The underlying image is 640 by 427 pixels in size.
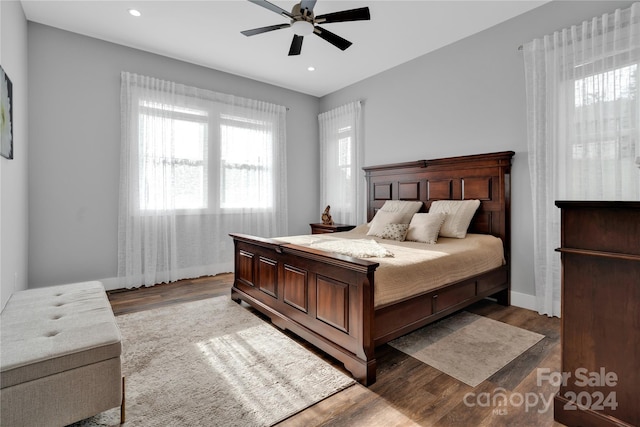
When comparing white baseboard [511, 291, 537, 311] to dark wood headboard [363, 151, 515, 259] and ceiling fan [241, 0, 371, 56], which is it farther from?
ceiling fan [241, 0, 371, 56]

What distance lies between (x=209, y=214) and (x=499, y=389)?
409 cm

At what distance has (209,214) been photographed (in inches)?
186

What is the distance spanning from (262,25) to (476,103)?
2.65 metres

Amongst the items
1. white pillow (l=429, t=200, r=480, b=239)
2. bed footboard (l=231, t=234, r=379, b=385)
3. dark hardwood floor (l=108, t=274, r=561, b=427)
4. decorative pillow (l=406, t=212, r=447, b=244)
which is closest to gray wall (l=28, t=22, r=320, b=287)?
bed footboard (l=231, t=234, r=379, b=385)

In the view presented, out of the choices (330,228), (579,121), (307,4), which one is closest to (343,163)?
(330,228)

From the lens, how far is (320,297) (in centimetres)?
229

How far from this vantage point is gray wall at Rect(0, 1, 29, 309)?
7.98ft

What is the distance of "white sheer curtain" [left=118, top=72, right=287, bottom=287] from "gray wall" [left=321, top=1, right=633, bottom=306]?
1958 mm

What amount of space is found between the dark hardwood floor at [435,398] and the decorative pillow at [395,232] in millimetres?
1352

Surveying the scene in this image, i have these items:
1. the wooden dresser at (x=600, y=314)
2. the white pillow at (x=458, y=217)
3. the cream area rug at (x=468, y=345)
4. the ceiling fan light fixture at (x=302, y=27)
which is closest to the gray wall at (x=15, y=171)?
the ceiling fan light fixture at (x=302, y=27)

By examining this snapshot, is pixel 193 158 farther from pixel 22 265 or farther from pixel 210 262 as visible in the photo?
pixel 22 265

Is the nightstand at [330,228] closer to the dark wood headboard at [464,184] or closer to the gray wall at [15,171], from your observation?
the dark wood headboard at [464,184]

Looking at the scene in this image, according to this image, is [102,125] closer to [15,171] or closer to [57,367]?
[15,171]

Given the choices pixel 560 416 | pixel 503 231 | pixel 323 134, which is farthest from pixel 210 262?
pixel 560 416
